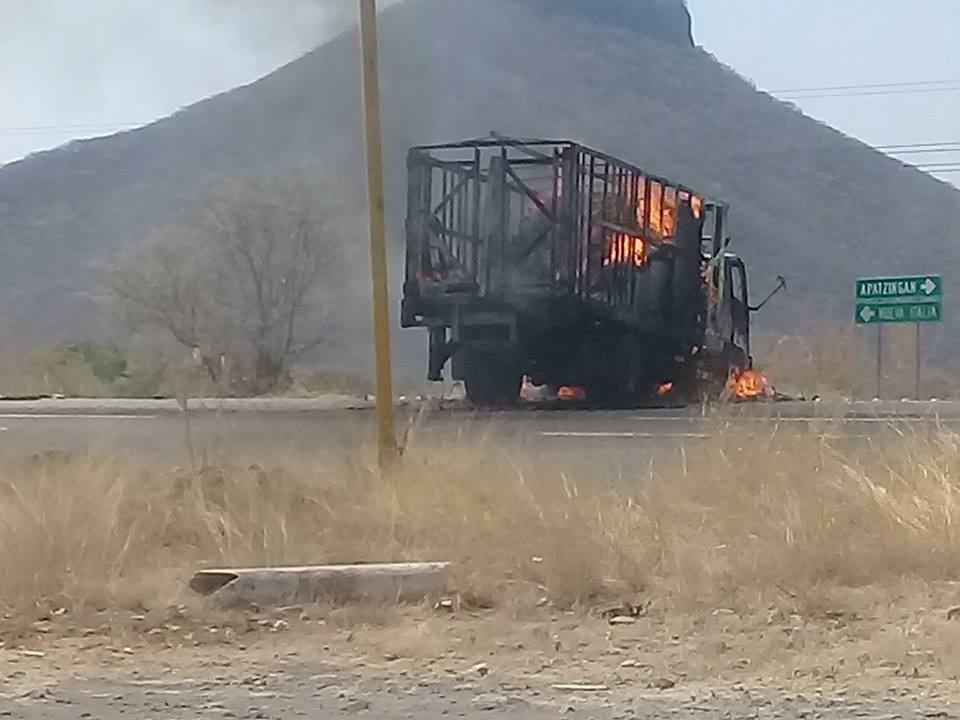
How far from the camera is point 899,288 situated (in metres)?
27.3

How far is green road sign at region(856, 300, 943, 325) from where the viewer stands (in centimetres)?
2681

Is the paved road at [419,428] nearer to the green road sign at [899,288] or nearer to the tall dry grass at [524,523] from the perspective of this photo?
the tall dry grass at [524,523]

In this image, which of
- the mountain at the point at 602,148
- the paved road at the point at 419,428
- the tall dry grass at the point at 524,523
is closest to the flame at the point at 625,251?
the paved road at the point at 419,428

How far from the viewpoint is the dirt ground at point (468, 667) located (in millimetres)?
5434

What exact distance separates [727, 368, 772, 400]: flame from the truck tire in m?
2.91

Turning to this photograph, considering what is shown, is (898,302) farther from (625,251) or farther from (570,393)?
(625,251)

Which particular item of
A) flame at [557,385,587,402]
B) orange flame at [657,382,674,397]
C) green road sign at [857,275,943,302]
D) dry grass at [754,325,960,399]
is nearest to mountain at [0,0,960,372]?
dry grass at [754,325,960,399]

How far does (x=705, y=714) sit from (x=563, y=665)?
2.93ft

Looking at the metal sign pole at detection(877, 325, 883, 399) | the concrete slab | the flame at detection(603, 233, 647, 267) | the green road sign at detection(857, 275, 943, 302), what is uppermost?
the flame at detection(603, 233, 647, 267)

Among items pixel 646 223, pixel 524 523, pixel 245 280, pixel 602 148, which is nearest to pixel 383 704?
pixel 524 523

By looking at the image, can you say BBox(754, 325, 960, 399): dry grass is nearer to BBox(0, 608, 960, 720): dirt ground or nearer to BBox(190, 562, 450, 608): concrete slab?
BBox(190, 562, 450, 608): concrete slab

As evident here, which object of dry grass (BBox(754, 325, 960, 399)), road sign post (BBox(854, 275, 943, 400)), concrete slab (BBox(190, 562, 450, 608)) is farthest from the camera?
road sign post (BBox(854, 275, 943, 400))

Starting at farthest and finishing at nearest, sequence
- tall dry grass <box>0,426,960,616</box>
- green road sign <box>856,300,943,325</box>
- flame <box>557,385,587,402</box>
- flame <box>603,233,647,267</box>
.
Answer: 1. green road sign <box>856,300,943,325</box>
2. flame <box>557,385,587,402</box>
3. flame <box>603,233,647,267</box>
4. tall dry grass <box>0,426,960,616</box>

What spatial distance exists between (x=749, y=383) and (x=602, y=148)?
14.4 metres
